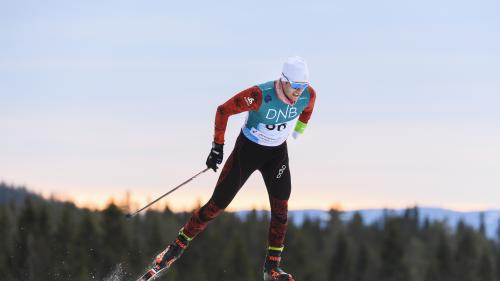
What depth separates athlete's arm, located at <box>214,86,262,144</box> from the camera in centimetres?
908

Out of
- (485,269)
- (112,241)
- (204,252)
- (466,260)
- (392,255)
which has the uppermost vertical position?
(112,241)

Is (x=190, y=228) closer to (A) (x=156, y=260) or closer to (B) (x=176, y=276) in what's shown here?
(A) (x=156, y=260)

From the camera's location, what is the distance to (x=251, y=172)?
9.61 m

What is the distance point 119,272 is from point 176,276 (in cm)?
5159

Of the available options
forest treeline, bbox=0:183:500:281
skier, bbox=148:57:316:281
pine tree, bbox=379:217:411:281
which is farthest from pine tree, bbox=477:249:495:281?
skier, bbox=148:57:316:281

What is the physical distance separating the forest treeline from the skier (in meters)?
47.3

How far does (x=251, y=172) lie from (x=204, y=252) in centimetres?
5974

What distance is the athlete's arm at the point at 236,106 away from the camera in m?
9.08

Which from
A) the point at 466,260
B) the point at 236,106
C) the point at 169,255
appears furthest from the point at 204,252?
the point at 236,106

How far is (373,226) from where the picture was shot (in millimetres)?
88500

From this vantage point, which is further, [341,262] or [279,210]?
[341,262]

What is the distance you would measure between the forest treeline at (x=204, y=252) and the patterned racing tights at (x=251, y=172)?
156ft

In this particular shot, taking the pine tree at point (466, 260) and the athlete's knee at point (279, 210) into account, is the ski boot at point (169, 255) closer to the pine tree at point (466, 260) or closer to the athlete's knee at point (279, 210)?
the athlete's knee at point (279, 210)

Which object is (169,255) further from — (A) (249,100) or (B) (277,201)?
(A) (249,100)
